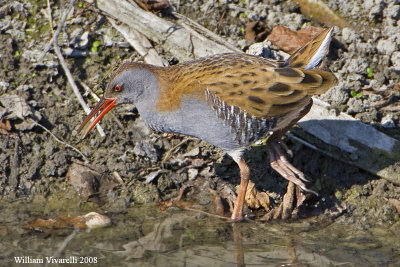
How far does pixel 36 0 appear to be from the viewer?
616cm

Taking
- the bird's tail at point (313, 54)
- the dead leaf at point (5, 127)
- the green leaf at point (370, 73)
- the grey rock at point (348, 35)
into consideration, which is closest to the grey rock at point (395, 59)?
the green leaf at point (370, 73)

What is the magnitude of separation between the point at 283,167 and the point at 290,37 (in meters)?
1.65

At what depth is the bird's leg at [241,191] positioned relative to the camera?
471 cm

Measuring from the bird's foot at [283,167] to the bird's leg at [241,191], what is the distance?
0.30 m

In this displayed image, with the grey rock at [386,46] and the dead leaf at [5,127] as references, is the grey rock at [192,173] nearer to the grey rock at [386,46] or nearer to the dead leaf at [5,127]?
the dead leaf at [5,127]

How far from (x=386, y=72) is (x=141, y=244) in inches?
122

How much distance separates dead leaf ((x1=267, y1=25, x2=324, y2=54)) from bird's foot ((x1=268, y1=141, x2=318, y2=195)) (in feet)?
4.11

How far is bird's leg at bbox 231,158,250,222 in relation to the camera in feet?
15.5

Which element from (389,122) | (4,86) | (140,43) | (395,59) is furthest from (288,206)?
(4,86)

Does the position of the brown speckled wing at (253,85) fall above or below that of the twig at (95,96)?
above

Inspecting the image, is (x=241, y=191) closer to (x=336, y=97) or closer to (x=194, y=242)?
(x=194, y=242)

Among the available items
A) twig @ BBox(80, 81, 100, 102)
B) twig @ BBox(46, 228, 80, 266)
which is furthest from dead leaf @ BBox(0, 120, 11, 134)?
twig @ BBox(46, 228, 80, 266)

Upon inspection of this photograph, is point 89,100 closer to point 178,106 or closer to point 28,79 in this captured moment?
point 28,79

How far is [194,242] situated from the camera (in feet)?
14.5
